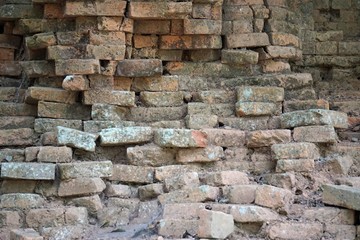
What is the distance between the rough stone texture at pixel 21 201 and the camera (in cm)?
843

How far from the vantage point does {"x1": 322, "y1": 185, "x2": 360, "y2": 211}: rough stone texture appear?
779 cm

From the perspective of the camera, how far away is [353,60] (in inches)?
415

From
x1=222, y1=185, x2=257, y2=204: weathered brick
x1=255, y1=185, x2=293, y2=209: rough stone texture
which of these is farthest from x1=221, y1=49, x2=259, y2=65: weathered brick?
x1=255, y1=185, x2=293, y2=209: rough stone texture

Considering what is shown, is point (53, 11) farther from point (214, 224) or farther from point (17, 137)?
point (214, 224)

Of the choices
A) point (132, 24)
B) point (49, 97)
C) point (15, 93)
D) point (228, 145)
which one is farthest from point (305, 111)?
point (15, 93)

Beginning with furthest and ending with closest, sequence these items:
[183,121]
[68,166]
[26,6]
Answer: [26,6] < [183,121] < [68,166]

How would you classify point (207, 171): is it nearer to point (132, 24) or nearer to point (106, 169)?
point (106, 169)

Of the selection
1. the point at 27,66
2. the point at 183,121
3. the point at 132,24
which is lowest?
the point at 183,121

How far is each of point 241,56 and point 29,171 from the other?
3208 millimetres

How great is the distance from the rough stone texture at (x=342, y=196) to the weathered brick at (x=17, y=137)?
382 centimetres

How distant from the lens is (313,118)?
29.2ft

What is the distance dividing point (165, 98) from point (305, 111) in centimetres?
185

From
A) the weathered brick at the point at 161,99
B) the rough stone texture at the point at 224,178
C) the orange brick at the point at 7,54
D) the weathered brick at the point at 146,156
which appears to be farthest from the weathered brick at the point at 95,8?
the rough stone texture at the point at 224,178

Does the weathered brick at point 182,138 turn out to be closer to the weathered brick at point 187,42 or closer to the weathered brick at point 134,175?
the weathered brick at point 134,175
